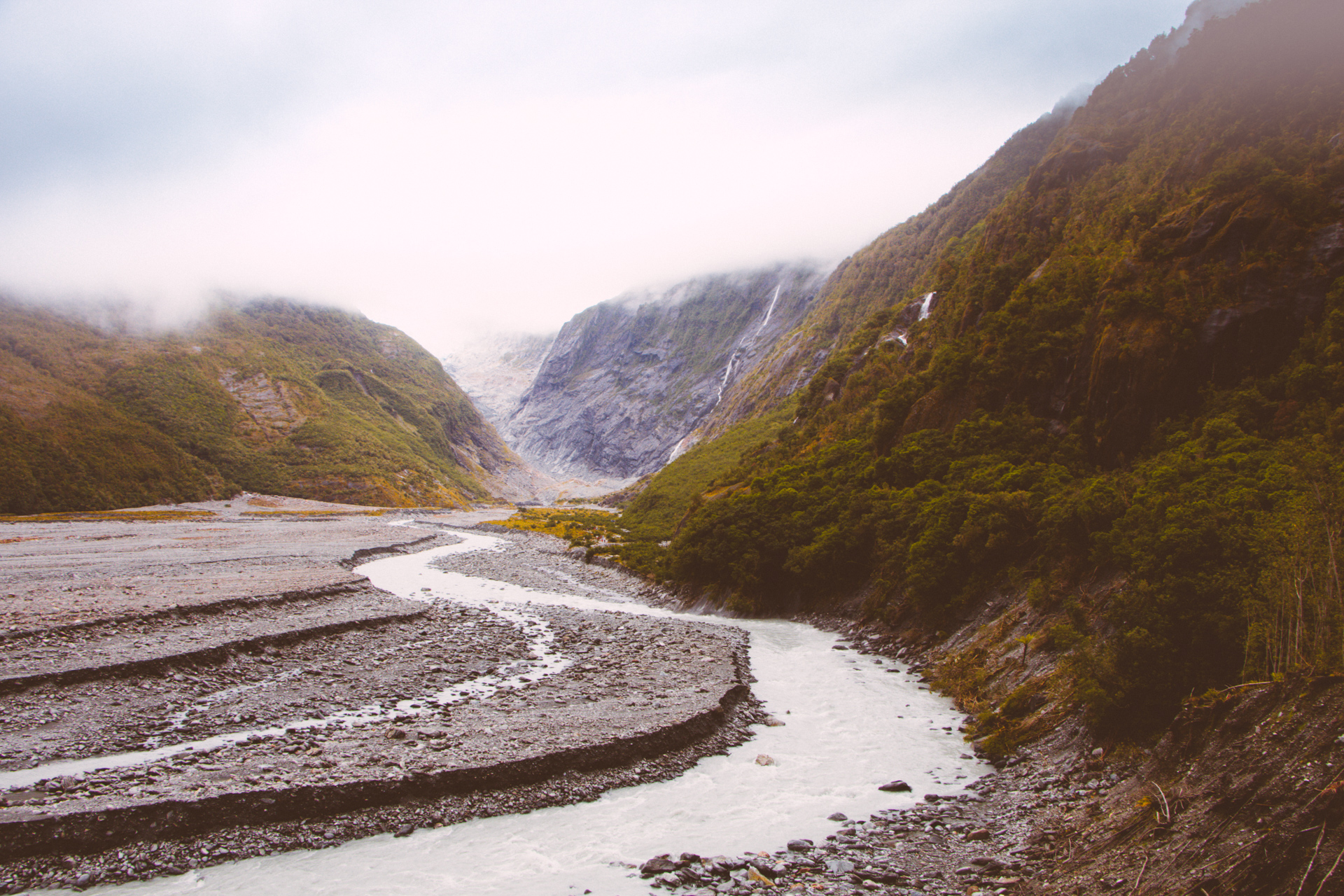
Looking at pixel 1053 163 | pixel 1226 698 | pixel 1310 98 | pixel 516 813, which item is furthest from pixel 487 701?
pixel 1053 163

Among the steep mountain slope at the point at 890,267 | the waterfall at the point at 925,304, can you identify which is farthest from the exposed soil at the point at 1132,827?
the steep mountain slope at the point at 890,267

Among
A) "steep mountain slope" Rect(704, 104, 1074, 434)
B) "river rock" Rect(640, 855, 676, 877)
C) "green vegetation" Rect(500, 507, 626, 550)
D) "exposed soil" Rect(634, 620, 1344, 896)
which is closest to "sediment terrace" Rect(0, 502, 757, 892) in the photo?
"river rock" Rect(640, 855, 676, 877)

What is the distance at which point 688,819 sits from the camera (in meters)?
15.3

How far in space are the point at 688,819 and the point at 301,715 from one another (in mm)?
13521

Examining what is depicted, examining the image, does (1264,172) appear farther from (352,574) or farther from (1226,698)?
(352,574)

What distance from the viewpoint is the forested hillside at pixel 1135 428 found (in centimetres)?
1580

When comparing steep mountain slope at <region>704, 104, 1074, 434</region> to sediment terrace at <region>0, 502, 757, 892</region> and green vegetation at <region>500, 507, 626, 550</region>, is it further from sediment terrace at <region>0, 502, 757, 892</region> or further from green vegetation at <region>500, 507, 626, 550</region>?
sediment terrace at <region>0, 502, 757, 892</region>

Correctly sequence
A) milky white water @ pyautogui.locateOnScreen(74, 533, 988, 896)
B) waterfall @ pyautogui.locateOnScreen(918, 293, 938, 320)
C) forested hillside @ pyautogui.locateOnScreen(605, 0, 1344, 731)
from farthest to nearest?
1. waterfall @ pyautogui.locateOnScreen(918, 293, 938, 320)
2. forested hillside @ pyautogui.locateOnScreen(605, 0, 1344, 731)
3. milky white water @ pyautogui.locateOnScreen(74, 533, 988, 896)

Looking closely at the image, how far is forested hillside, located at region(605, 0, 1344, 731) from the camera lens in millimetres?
15797

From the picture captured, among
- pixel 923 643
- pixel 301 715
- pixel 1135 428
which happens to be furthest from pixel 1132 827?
pixel 1135 428

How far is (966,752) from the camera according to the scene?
19000mm

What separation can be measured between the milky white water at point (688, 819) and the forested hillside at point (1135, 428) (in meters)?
5.28

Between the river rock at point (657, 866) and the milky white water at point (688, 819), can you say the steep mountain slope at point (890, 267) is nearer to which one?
the milky white water at point (688, 819)

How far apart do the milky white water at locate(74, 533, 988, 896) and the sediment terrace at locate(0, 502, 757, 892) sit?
71cm
